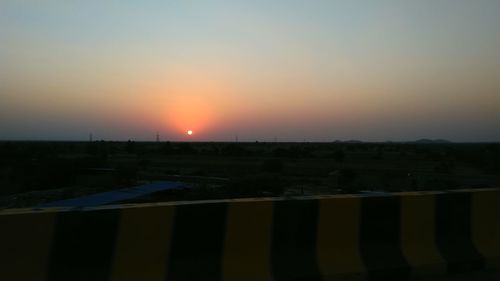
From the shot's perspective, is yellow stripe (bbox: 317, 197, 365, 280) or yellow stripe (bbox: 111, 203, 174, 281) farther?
yellow stripe (bbox: 317, 197, 365, 280)

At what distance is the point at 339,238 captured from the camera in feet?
20.4

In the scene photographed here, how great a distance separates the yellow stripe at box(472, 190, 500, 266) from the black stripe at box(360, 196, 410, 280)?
141cm

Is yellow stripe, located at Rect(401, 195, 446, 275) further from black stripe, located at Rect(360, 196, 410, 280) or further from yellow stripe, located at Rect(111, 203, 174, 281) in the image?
yellow stripe, located at Rect(111, 203, 174, 281)

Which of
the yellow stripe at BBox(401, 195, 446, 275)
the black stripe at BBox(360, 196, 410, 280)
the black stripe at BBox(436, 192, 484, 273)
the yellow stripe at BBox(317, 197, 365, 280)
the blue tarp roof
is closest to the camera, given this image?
the yellow stripe at BBox(317, 197, 365, 280)

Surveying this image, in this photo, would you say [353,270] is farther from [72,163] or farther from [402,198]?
[72,163]

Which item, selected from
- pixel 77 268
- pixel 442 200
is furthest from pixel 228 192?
pixel 77 268

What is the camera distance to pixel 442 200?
7051mm

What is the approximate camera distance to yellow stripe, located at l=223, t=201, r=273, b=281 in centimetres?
557

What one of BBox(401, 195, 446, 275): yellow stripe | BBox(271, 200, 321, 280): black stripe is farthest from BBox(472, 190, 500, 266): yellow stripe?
BBox(271, 200, 321, 280): black stripe

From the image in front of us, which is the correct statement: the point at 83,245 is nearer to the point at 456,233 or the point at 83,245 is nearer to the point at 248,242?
the point at 248,242

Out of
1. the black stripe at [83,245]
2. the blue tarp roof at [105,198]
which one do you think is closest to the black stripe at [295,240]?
the black stripe at [83,245]

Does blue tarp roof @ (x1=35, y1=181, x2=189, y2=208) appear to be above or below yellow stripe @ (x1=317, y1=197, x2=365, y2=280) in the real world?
below

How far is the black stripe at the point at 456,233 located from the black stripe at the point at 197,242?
3.07 metres

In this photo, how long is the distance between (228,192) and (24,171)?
66.6ft
